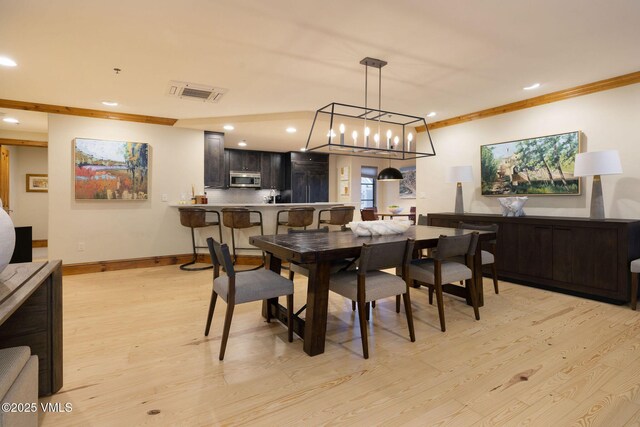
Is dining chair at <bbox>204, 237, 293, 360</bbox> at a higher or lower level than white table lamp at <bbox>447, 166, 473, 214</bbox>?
lower

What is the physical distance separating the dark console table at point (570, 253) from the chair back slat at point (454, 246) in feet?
5.06

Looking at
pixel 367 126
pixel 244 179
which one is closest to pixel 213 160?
pixel 244 179

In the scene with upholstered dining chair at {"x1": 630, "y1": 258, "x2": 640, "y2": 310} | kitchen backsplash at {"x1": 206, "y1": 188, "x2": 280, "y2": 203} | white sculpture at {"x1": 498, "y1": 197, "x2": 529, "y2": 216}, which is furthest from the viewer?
kitchen backsplash at {"x1": 206, "y1": 188, "x2": 280, "y2": 203}

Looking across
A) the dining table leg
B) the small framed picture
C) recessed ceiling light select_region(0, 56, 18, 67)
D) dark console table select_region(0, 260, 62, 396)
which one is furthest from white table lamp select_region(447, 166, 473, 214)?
the small framed picture

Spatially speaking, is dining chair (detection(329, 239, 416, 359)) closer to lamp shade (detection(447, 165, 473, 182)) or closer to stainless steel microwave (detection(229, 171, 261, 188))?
lamp shade (detection(447, 165, 473, 182))

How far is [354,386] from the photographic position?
1.92m

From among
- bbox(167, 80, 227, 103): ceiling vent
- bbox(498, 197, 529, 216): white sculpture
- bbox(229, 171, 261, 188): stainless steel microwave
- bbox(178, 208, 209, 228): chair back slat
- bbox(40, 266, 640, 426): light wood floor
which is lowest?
bbox(40, 266, 640, 426): light wood floor

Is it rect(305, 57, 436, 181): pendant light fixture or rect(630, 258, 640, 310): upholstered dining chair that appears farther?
rect(305, 57, 436, 181): pendant light fixture

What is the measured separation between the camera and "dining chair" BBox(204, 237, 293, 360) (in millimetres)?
2250

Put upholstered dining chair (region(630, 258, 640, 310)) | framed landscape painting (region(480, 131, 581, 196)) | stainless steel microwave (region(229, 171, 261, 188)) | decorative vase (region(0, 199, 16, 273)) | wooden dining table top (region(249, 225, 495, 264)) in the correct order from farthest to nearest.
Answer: stainless steel microwave (region(229, 171, 261, 188))
framed landscape painting (region(480, 131, 581, 196))
upholstered dining chair (region(630, 258, 640, 310))
wooden dining table top (region(249, 225, 495, 264))
decorative vase (region(0, 199, 16, 273))

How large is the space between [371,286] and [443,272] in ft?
2.70

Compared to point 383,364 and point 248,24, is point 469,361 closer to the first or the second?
point 383,364

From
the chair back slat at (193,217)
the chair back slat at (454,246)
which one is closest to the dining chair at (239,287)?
the chair back slat at (454,246)

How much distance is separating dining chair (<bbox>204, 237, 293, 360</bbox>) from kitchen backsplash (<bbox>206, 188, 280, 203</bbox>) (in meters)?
5.76
